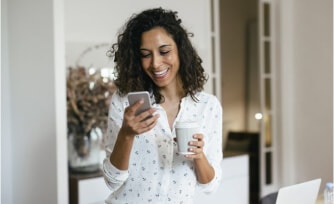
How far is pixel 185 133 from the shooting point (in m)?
1.08

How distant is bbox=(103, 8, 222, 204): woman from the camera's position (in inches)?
46.6

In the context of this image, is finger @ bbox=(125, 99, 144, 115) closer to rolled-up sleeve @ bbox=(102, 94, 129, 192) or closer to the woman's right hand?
the woman's right hand

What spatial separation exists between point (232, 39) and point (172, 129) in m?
3.71

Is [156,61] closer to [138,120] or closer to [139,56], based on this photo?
[139,56]

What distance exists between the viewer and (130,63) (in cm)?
123

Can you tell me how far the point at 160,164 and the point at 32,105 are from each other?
1.07m

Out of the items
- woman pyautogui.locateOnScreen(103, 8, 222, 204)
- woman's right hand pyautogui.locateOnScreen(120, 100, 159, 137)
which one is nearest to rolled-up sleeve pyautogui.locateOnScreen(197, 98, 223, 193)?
woman pyautogui.locateOnScreen(103, 8, 222, 204)

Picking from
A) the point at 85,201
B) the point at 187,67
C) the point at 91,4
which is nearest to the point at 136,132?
the point at 187,67

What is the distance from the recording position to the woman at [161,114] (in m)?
1.18

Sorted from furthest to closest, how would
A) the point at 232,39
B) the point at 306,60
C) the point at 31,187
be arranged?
1. the point at 232,39
2. the point at 306,60
3. the point at 31,187

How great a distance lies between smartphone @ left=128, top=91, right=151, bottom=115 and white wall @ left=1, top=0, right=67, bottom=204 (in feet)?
3.33

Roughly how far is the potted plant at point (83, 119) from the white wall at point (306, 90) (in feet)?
6.06

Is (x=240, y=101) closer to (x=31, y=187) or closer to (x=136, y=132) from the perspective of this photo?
(x=31, y=187)

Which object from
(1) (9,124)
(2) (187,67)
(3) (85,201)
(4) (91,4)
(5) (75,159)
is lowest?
(3) (85,201)
